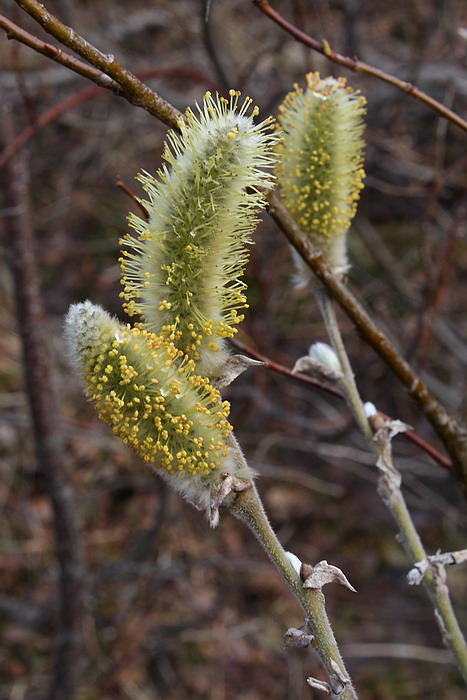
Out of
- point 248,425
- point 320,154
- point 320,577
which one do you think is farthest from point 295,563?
point 248,425

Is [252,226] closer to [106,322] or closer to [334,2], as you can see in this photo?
[106,322]

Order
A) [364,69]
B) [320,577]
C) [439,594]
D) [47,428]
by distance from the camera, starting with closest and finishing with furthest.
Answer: [320,577]
[439,594]
[364,69]
[47,428]

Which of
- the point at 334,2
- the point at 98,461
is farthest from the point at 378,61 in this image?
the point at 98,461

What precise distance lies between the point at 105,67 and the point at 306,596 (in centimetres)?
72

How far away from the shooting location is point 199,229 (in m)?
0.94

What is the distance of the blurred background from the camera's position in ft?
10.0

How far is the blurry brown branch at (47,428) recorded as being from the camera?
2045mm

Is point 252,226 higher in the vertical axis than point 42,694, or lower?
higher

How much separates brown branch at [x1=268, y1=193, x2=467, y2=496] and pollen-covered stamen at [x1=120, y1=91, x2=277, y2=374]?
0.19m

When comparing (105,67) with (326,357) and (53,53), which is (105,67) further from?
(326,357)

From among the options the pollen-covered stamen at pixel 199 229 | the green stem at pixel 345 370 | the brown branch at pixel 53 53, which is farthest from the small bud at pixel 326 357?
the brown branch at pixel 53 53

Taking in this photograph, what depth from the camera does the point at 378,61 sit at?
362 centimetres

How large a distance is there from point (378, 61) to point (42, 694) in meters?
Result: 3.21

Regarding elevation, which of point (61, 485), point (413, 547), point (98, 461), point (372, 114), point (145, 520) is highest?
point (372, 114)
